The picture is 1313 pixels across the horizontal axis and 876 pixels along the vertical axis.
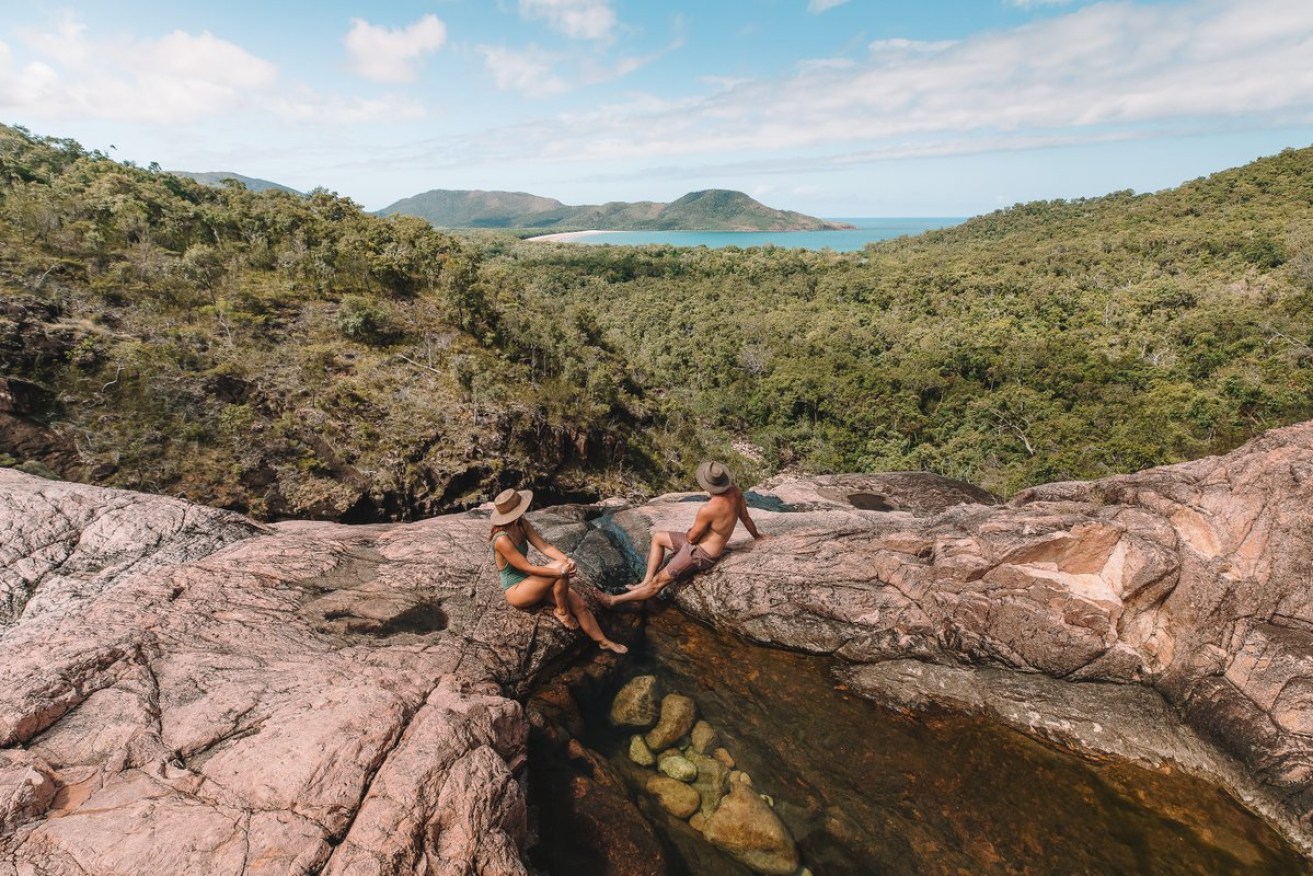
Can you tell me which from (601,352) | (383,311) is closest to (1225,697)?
(383,311)

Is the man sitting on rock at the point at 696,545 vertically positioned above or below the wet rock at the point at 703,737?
above

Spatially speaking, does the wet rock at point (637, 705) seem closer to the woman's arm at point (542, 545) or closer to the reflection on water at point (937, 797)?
the reflection on water at point (937, 797)

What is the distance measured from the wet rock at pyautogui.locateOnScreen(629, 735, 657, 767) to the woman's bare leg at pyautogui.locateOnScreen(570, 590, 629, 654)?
1.38m

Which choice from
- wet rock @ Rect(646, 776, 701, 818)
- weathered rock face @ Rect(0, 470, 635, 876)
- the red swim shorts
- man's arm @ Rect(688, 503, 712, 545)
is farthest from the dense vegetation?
wet rock @ Rect(646, 776, 701, 818)

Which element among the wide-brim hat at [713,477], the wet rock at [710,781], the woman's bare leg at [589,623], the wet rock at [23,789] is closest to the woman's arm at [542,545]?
the woman's bare leg at [589,623]

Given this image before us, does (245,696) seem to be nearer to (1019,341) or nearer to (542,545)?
(542,545)

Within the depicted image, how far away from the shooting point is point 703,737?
25.3 feet

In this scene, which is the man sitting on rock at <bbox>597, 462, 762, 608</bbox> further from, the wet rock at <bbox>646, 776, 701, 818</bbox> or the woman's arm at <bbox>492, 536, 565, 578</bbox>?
the wet rock at <bbox>646, 776, 701, 818</bbox>

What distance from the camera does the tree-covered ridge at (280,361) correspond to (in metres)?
17.5

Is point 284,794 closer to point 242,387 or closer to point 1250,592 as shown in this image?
point 1250,592

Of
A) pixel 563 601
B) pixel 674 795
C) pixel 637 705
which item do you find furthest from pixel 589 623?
pixel 674 795

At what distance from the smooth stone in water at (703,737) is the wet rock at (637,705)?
0.60m

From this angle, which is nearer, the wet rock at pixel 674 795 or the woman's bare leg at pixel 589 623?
the wet rock at pixel 674 795

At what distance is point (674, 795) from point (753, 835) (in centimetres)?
104
